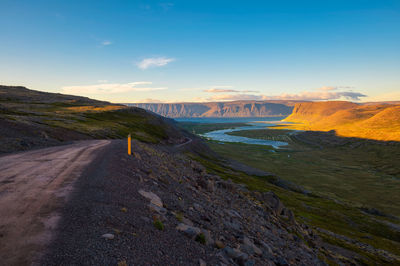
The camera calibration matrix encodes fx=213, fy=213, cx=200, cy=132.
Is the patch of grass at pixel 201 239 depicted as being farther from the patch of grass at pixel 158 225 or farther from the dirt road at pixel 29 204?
the dirt road at pixel 29 204

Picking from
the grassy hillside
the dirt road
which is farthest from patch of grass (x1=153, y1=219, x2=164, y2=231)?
the grassy hillside

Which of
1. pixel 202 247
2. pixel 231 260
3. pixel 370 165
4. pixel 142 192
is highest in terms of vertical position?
pixel 142 192

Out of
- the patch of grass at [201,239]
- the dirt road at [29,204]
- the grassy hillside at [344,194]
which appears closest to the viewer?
the dirt road at [29,204]

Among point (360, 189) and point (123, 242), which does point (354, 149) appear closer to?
point (360, 189)

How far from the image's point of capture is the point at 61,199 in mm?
10852

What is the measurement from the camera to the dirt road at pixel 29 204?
699cm

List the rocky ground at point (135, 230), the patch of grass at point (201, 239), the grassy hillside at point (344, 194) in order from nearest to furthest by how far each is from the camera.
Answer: the rocky ground at point (135, 230) → the patch of grass at point (201, 239) → the grassy hillside at point (344, 194)

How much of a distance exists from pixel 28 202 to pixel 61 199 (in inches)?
53.8

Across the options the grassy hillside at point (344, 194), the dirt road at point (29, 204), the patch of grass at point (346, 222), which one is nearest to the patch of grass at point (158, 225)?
the dirt road at point (29, 204)

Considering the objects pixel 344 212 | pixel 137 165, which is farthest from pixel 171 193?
pixel 344 212

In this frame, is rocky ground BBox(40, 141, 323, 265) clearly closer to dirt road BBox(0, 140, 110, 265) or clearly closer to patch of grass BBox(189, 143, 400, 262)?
dirt road BBox(0, 140, 110, 265)

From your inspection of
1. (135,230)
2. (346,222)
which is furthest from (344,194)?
(135,230)

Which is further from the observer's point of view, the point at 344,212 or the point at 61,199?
the point at 344,212

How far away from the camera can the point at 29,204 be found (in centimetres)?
1014
